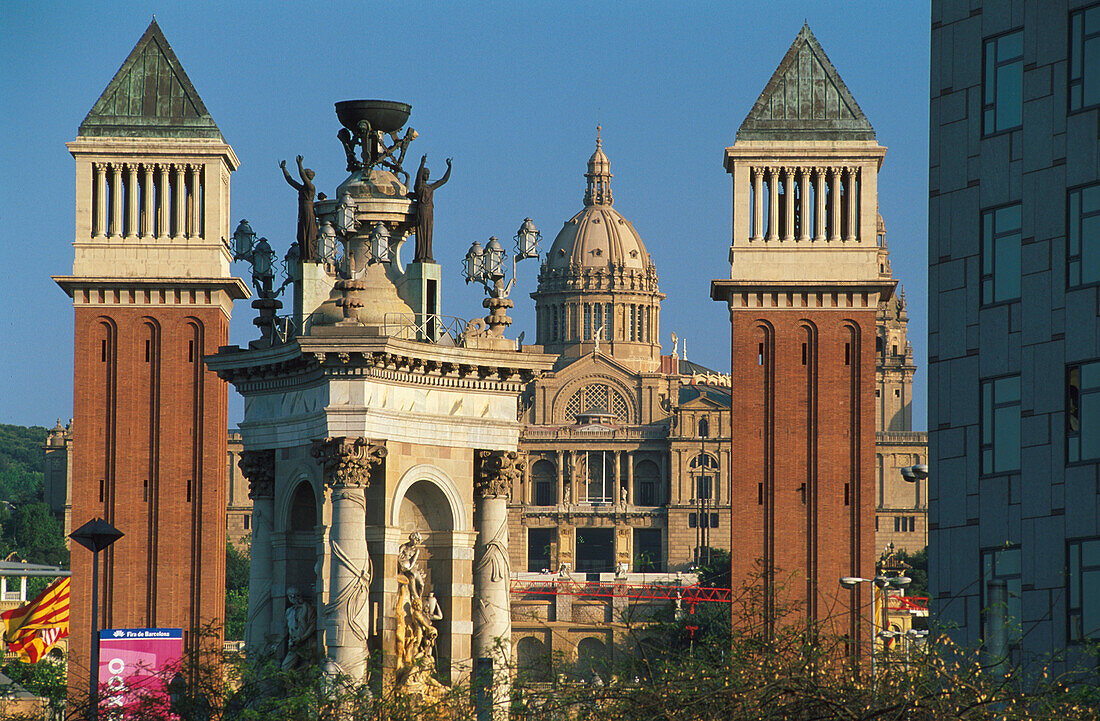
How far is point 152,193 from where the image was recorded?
255 feet

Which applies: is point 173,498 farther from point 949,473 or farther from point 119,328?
A: point 949,473

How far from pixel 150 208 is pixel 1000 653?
1938 inches

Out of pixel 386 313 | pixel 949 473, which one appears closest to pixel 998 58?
pixel 949 473

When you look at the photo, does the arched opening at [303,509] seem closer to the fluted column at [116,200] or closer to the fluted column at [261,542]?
the fluted column at [261,542]

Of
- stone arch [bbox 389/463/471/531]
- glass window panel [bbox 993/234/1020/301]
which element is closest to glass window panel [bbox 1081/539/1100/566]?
glass window panel [bbox 993/234/1020/301]

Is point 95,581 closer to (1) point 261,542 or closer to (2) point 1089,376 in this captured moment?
(1) point 261,542

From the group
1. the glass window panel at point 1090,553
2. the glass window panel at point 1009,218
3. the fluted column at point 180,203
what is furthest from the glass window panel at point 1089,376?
the fluted column at point 180,203

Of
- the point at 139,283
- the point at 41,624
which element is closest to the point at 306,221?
the point at 139,283

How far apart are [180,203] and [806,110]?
2291cm

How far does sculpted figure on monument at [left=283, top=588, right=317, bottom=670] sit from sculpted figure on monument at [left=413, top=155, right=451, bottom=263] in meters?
6.59

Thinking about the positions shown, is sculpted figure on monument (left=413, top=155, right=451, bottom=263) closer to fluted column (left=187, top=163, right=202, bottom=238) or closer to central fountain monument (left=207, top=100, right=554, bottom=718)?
central fountain monument (left=207, top=100, right=554, bottom=718)

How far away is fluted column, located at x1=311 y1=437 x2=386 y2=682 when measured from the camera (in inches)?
1490

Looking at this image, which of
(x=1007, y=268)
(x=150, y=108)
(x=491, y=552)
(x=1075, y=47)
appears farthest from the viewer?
(x=150, y=108)

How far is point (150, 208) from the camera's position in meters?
77.7
